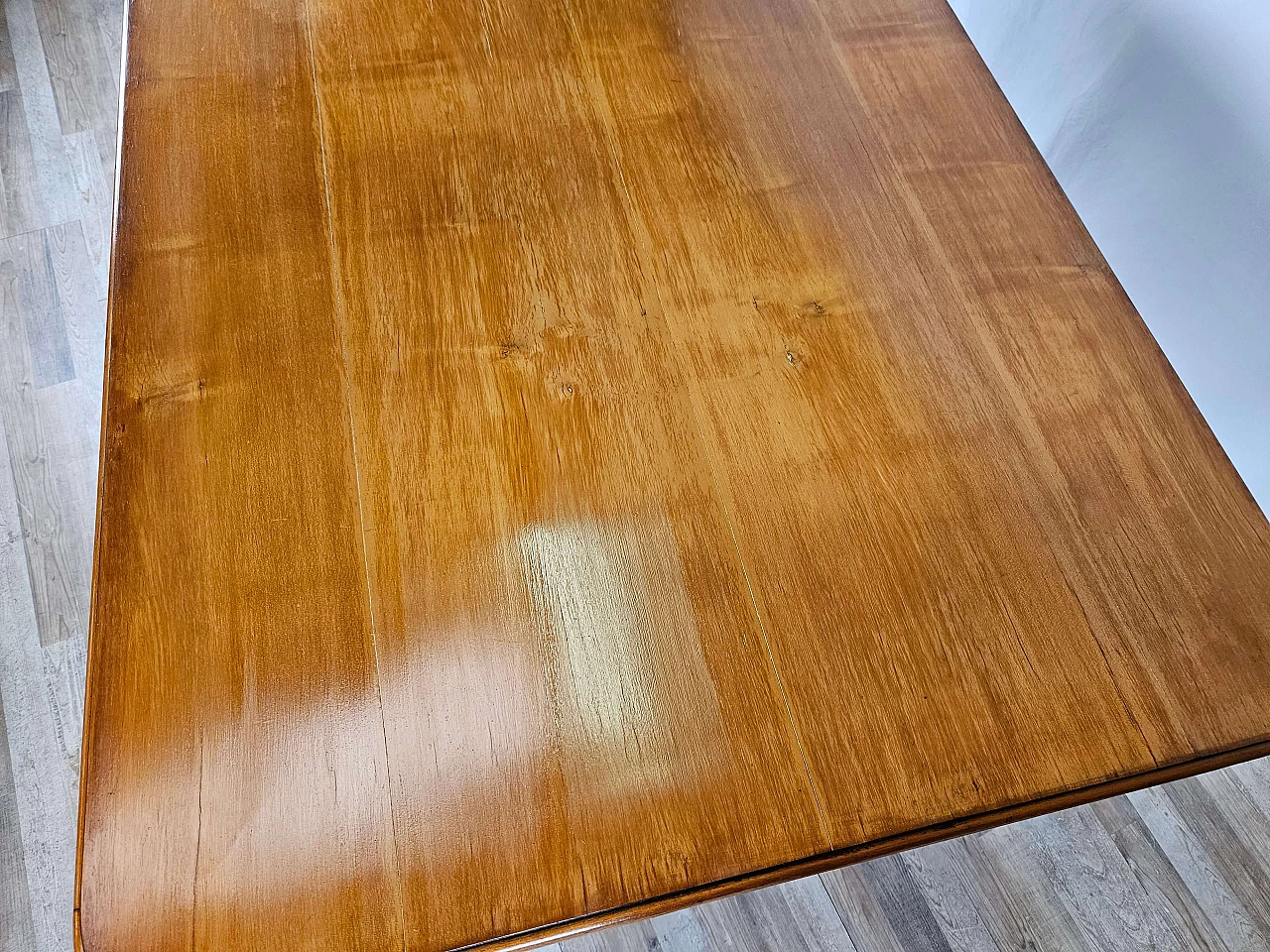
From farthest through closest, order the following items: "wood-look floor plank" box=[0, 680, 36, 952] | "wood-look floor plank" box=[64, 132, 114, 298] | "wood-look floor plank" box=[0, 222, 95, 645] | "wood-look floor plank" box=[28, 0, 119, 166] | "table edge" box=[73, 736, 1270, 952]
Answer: "wood-look floor plank" box=[28, 0, 119, 166]
"wood-look floor plank" box=[64, 132, 114, 298]
"wood-look floor plank" box=[0, 222, 95, 645]
"wood-look floor plank" box=[0, 680, 36, 952]
"table edge" box=[73, 736, 1270, 952]

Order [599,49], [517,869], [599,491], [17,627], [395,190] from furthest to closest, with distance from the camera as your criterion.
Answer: [17,627] < [599,49] < [395,190] < [599,491] < [517,869]

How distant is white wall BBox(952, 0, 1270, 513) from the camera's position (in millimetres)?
1126

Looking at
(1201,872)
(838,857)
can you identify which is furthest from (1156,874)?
(838,857)

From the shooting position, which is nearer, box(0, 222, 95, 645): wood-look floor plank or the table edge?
the table edge

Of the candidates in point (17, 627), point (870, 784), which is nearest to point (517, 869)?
point (870, 784)

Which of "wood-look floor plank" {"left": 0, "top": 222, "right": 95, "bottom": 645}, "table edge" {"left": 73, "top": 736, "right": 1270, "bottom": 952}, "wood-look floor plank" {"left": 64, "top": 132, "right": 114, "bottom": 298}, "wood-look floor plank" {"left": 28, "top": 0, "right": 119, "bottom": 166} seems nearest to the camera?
"table edge" {"left": 73, "top": 736, "right": 1270, "bottom": 952}

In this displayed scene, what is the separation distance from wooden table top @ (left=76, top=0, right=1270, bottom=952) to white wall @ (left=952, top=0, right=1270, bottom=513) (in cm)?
39

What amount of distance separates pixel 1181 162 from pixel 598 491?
0.99 metres

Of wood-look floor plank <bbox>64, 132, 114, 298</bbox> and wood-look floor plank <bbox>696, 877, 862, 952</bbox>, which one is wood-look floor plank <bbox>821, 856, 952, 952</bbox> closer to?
wood-look floor plank <bbox>696, 877, 862, 952</bbox>

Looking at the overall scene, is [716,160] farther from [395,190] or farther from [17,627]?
[17,627]

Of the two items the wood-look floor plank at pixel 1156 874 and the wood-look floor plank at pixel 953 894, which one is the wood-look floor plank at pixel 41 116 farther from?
the wood-look floor plank at pixel 1156 874

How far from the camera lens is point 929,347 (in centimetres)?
83

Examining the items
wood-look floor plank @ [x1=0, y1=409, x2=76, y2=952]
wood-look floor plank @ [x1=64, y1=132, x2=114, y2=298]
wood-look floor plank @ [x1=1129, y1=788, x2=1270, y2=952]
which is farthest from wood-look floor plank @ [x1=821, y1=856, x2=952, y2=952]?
wood-look floor plank @ [x1=64, y1=132, x2=114, y2=298]

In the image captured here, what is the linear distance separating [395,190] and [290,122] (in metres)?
0.15
